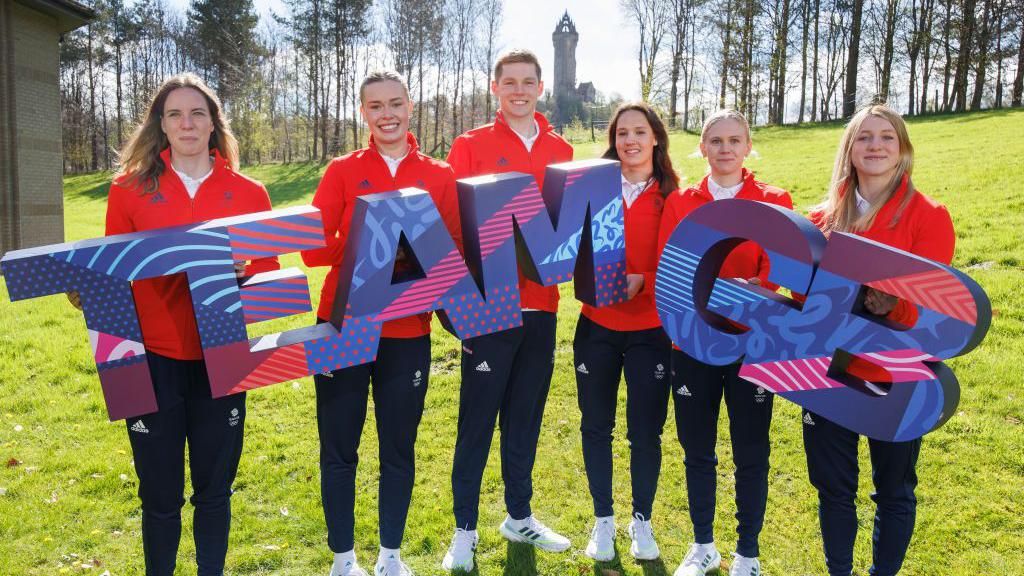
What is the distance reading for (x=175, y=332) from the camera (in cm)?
284

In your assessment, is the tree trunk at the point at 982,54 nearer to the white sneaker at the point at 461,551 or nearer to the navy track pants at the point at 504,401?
the navy track pants at the point at 504,401

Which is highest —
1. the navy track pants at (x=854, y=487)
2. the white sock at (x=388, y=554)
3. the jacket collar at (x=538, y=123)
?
the jacket collar at (x=538, y=123)

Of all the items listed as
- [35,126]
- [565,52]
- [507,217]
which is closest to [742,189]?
[507,217]

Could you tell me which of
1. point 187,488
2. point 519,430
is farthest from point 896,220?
point 187,488

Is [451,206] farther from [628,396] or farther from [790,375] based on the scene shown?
[790,375]

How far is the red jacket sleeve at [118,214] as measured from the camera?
9.30 feet

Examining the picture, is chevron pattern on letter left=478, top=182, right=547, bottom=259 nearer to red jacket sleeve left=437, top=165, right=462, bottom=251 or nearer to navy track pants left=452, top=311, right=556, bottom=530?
red jacket sleeve left=437, top=165, right=462, bottom=251

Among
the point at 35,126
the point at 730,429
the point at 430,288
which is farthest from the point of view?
the point at 35,126

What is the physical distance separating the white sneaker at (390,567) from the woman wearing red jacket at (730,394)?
1449 millimetres

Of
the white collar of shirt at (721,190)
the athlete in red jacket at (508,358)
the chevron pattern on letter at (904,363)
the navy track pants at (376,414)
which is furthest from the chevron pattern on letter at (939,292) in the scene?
the navy track pants at (376,414)

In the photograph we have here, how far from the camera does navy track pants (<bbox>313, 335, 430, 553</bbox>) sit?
10.3 feet

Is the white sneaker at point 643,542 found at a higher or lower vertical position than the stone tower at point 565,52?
lower

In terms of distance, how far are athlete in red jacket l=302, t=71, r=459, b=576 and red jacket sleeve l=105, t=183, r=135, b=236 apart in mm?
753

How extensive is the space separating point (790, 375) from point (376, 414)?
74.7 inches
